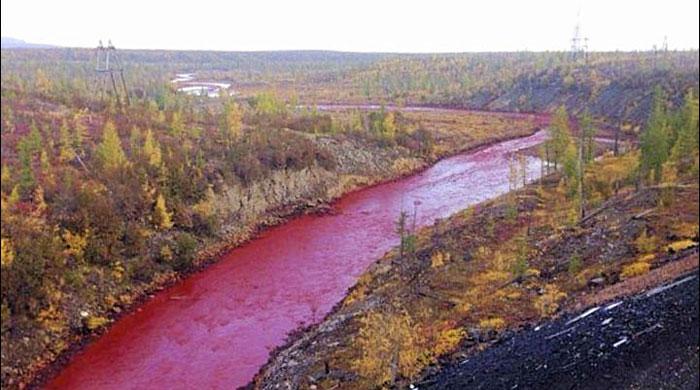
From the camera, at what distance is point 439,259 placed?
25156 millimetres

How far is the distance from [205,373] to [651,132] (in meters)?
18.0

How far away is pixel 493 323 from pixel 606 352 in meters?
5.21

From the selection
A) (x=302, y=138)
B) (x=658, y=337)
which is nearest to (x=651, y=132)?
(x=658, y=337)

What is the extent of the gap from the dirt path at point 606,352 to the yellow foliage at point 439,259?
29.4ft

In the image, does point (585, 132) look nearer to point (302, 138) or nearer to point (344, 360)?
point (302, 138)

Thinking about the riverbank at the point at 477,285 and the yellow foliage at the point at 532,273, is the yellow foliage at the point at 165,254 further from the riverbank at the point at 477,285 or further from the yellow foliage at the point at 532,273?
the yellow foliage at the point at 532,273

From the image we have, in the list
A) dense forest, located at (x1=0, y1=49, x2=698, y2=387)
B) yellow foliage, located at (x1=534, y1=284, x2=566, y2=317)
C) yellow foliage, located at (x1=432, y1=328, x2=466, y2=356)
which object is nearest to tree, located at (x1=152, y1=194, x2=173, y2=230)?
dense forest, located at (x1=0, y1=49, x2=698, y2=387)

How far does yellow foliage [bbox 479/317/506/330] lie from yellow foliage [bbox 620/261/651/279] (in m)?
3.70

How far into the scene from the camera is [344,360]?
18062mm

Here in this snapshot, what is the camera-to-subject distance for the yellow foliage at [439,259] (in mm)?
25000

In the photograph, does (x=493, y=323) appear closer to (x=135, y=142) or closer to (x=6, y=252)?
(x=6, y=252)

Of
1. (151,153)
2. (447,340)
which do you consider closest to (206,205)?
(151,153)

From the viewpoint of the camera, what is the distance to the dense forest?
584 inches

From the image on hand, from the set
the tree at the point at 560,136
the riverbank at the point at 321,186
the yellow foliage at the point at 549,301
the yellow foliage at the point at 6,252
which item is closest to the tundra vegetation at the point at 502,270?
the yellow foliage at the point at 549,301
